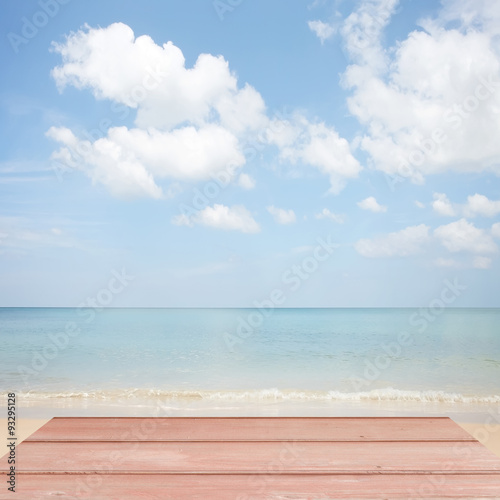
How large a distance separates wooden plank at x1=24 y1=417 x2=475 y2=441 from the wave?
4.80 meters

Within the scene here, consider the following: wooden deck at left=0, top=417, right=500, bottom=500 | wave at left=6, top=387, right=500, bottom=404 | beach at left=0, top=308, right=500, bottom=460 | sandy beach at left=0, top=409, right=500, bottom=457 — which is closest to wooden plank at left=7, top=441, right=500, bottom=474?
wooden deck at left=0, top=417, right=500, bottom=500

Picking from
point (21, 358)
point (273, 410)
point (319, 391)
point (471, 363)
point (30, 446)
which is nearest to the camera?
point (30, 446)

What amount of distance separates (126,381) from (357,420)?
6753 mm

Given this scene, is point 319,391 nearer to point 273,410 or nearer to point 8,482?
point 273,410

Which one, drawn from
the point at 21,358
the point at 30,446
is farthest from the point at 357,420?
the point at 21,358

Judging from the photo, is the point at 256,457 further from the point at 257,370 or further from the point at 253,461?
the point at 257,370

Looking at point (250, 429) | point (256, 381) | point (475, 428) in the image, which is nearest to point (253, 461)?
point (250, 429)

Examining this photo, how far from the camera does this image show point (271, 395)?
23.1 ft

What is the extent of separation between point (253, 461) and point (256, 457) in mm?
43

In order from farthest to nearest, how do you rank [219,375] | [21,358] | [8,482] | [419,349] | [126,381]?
[419,349], [21,358], [219,375], [126,381], [8,482]

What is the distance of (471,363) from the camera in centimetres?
1047

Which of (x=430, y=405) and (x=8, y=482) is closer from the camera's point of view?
(x=8, y=482)

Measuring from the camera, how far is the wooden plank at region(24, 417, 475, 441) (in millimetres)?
1861

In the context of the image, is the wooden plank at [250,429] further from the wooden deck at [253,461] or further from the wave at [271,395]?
the wave at [271,395]
